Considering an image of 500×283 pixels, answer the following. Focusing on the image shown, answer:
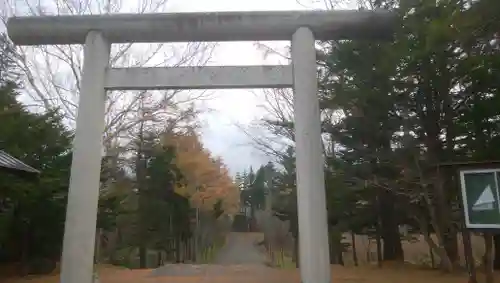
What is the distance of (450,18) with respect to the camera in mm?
7918

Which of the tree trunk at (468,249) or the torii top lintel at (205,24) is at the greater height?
the torii top lintel at (205,24)

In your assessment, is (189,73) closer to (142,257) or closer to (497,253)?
(497,253)

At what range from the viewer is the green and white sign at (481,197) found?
560cm

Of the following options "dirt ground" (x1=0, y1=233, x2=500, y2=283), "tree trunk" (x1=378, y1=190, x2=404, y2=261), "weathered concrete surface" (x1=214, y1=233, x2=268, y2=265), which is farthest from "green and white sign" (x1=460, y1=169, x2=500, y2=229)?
"weathered concrete surface" (x1=214, y1=233, x2=268, y2=265)

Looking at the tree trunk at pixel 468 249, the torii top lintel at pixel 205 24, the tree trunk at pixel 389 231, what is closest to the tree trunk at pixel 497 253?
the tree trunk at pixel 389 231

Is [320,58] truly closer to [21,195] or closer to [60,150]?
[60,150]

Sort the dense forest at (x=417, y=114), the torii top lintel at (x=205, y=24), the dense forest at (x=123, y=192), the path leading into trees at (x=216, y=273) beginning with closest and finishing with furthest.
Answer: the torii top lintel at (x=205, y=24), the dense forest at (x=417, y=114), the path leading into trees at (x=216, y=273), the dense forest at (x=123, y=192)

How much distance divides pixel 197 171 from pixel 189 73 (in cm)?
1459

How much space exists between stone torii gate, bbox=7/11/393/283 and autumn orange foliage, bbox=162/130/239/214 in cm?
1171

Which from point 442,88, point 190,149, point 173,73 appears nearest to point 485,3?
point 442,88

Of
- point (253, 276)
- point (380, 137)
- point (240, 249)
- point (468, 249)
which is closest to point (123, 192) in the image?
point (253, 276)

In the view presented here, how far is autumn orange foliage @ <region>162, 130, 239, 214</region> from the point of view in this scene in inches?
809

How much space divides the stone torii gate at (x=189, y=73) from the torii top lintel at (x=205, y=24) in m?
0.02

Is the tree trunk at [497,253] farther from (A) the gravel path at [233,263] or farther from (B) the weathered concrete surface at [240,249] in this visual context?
(B) the weathered concrete surface at [240,249]
